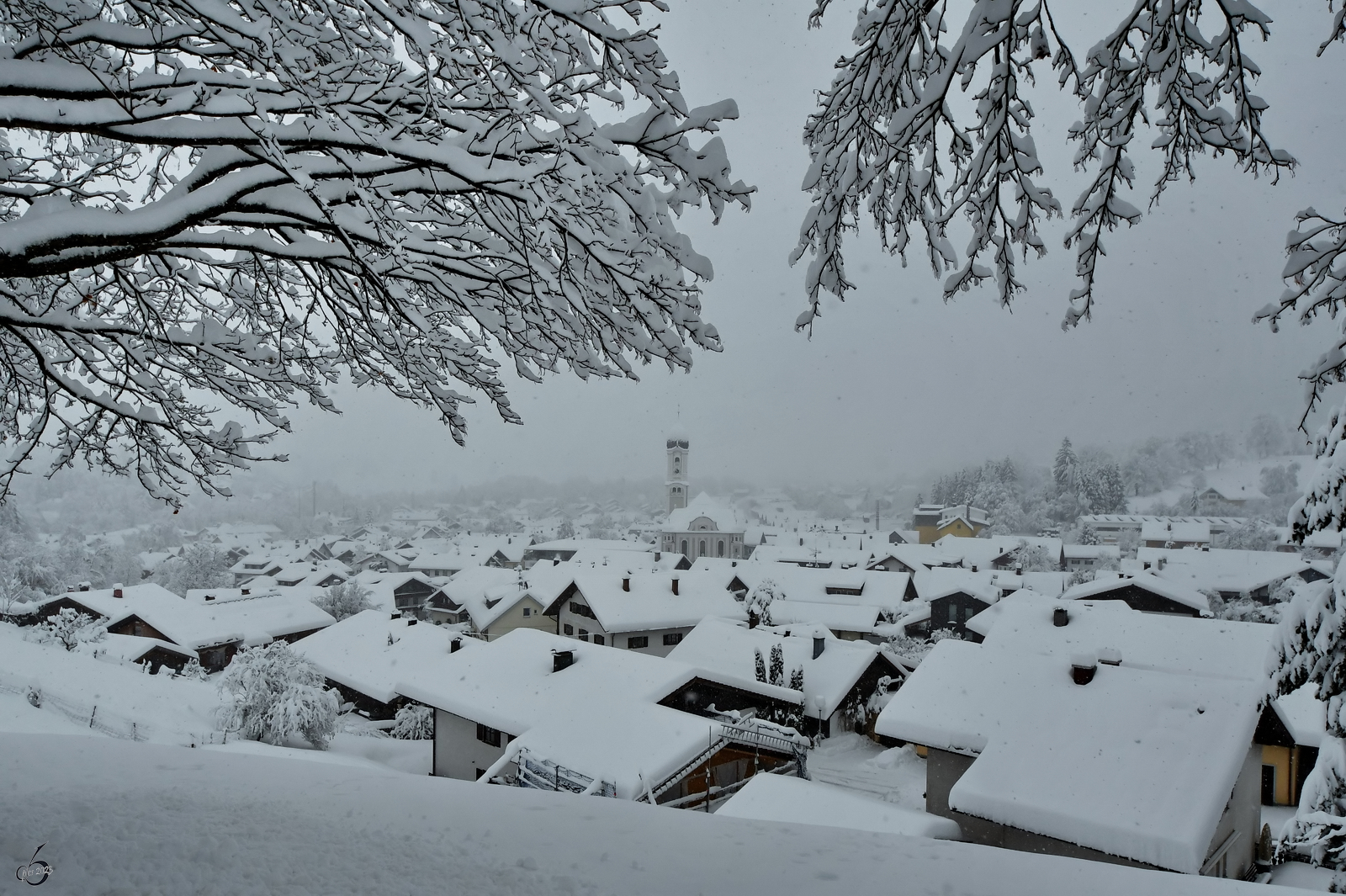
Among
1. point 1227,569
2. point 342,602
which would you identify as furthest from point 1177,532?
point 342,602

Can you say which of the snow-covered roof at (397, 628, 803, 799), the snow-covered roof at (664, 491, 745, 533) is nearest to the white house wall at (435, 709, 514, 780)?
the snow-covered roof at (397, 628, 803, 799)

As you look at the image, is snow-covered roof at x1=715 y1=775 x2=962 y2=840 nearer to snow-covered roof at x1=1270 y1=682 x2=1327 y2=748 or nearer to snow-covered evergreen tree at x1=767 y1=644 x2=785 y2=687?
snow-covered evergreen tree at x1=767 y1=644 x2=785 y2=687

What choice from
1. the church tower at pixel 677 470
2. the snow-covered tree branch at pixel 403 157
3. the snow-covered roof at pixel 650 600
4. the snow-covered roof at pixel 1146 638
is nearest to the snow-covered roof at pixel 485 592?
the snow-covered roof at pixel 650 600

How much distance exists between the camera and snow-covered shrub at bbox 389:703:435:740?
22.0 m

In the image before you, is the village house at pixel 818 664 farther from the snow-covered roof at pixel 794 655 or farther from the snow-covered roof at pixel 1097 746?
the snow-covered roof at pixel 1097 746

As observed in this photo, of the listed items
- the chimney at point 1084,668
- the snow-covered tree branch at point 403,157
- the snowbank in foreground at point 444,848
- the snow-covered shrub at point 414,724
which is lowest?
the snow-covered shrub at point 414,724

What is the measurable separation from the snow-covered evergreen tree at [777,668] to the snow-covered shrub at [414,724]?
37.5 ft

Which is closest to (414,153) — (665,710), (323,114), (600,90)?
(323,114)

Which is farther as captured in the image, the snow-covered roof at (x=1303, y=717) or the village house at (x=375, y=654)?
the village house at (x=375, y=654)

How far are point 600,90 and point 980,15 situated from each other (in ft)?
5.47

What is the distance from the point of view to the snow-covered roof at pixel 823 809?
29.1 feet

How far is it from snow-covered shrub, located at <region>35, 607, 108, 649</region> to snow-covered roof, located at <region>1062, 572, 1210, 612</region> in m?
44.1

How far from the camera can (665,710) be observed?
13.6 metres

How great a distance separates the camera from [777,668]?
20.3 m
